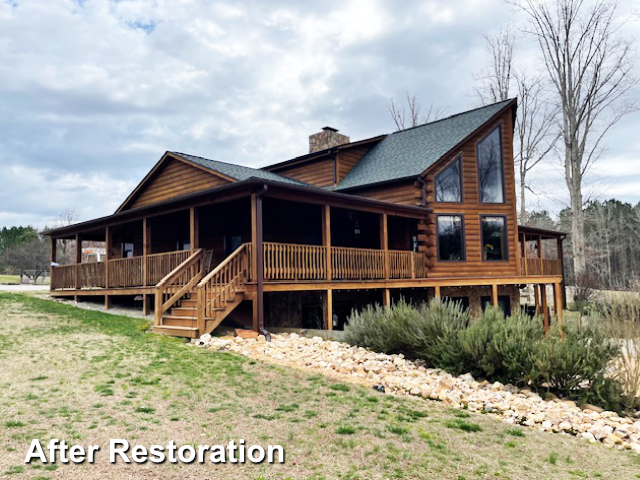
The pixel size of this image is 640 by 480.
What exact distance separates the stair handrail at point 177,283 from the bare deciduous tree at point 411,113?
28.9 m

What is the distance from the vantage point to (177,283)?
13.3 metres

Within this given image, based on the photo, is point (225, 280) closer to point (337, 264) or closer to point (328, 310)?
point (328, 310)

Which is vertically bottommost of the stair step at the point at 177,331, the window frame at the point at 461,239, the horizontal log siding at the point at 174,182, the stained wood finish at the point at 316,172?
the stair step at the point at 177,331

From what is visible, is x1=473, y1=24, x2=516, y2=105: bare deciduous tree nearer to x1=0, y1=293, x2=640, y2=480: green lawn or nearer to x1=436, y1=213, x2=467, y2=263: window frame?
x1=436, y1=213, x2=467, y2=263: window frame

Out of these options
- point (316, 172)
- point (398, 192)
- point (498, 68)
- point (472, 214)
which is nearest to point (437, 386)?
point (398, 192)

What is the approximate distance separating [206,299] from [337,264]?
175 inches

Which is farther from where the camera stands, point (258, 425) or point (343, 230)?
point (343, 230)

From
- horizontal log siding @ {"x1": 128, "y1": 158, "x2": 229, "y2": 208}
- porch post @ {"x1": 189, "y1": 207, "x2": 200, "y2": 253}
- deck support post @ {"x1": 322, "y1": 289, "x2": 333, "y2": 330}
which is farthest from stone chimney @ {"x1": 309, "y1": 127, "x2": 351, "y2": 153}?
deck support post @ {"x1": 322, "y1": 289, "x2": 333, "y2": 330}

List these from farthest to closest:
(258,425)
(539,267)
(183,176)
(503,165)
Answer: (539,267) → (503,165) → (183,176) → (258,425)

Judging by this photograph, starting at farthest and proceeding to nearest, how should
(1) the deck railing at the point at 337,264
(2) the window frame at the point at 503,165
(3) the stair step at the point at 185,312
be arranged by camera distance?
(2) the window frame at the point at 503,165
(1) the deck railing at the point at 337,264
(3) the stair step at the point at 185,312

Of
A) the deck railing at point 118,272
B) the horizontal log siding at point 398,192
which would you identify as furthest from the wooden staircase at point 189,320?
the horizontal log siding at point 398,192

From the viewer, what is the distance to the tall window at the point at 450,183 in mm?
18000

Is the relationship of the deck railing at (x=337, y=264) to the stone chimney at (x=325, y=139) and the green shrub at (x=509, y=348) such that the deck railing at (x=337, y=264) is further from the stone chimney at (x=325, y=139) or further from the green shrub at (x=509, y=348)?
the stone chimney at (x=325, y=139)

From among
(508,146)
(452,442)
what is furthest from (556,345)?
(508,146)
